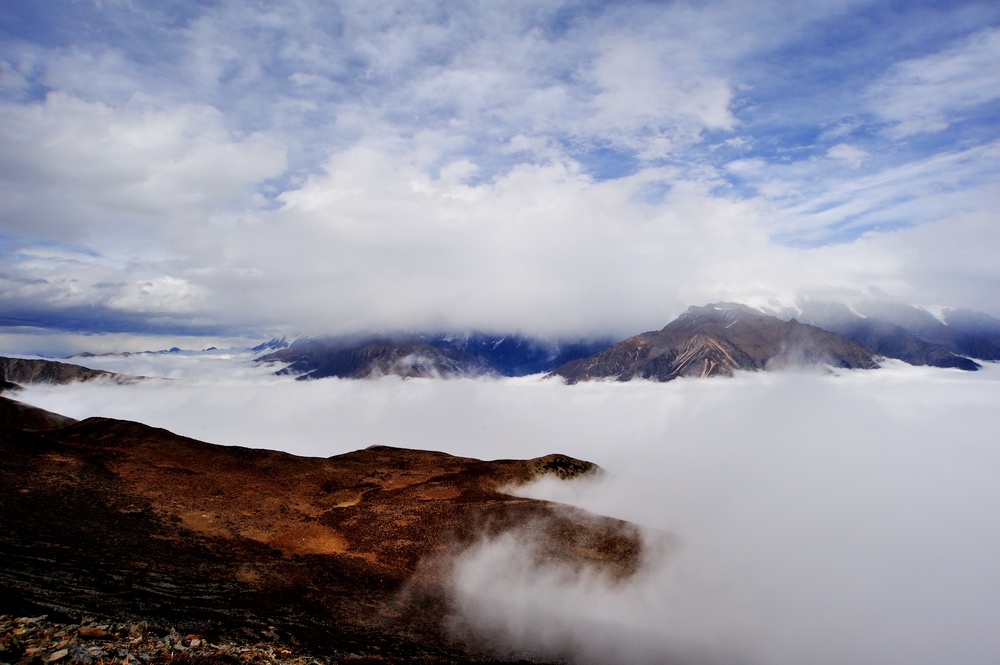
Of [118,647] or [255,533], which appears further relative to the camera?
[255,533]

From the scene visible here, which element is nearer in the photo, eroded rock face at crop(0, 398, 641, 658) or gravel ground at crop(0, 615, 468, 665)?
gravel ground at crop(0, 615, 468, 665)

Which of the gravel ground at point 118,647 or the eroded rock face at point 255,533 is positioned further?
the eroded rock face at point 255,533

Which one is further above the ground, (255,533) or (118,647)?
(118,647)

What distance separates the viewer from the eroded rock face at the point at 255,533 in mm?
34125

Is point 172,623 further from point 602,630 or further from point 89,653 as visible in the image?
point 602,630

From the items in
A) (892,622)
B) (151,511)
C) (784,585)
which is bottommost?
(892,622)

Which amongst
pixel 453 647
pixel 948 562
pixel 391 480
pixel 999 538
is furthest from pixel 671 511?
pixel 999 538

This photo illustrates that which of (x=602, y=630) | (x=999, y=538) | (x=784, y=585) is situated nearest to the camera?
(x=602, y=630)

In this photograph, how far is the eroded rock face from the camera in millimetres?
34125

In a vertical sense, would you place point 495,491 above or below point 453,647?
above

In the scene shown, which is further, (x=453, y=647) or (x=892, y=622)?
(x=892, y=622)

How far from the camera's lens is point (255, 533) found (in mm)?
56344

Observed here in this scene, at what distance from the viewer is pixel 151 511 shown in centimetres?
5447

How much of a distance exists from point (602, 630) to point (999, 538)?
604ft
